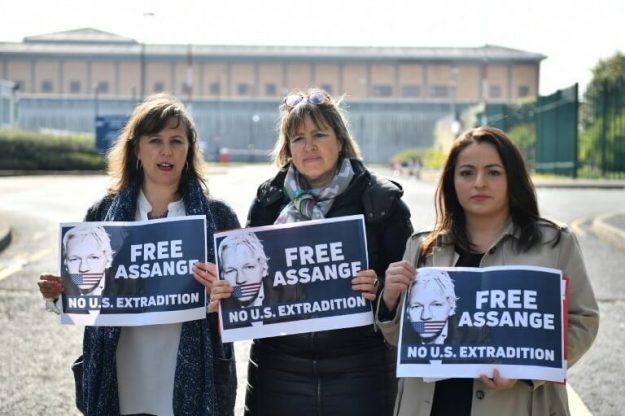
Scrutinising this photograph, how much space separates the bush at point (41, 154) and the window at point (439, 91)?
1993 inches

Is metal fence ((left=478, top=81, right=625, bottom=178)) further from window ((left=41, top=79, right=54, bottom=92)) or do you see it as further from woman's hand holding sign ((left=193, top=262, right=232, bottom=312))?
window ((left=41, top=79, right=54, bottom=92))

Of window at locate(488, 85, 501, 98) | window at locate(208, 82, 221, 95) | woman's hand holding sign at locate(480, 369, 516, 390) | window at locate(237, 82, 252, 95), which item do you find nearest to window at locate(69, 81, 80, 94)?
window at locate(208, 82, 221, 95)

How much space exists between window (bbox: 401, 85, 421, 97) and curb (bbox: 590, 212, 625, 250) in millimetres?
85210

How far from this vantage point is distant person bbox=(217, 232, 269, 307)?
11.8 feet

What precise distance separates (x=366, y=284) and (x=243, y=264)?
442mm

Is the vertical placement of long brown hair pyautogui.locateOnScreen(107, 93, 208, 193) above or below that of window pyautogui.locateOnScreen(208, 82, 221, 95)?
below

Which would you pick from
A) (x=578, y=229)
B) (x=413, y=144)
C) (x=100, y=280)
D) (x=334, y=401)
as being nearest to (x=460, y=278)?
(x=334, y=401)

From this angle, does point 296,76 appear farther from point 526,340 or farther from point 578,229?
point 526,340

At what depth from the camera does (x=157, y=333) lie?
3814 mm

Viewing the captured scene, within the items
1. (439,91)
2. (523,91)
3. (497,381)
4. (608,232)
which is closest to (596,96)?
(608,232)

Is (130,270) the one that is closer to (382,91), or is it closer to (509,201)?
(509,201)

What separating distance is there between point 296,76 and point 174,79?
12.0 metres

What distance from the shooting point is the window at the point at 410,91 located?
101 meters

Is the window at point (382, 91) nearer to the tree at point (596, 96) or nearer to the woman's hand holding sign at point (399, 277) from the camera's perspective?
the tree at point (596, 96)
